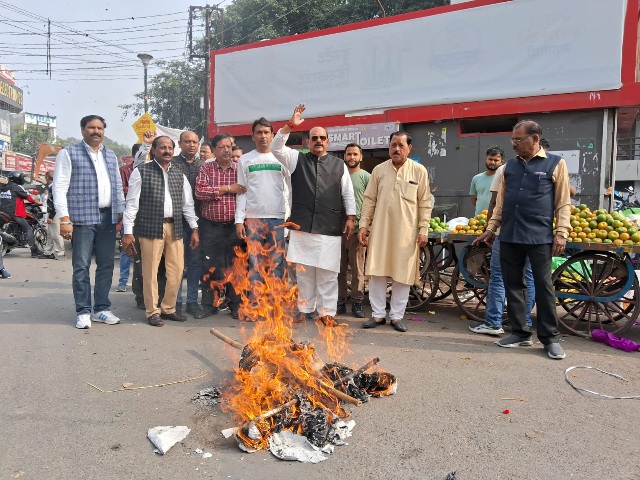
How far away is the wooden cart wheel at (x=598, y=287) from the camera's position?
5.04 m

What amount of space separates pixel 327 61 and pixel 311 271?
7466mm

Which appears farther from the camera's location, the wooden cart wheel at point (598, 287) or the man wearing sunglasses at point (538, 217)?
the wooden cart wheel at point (598, 287)

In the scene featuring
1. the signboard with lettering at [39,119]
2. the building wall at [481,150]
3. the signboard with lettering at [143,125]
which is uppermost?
the signboard with lettering at [39,119]

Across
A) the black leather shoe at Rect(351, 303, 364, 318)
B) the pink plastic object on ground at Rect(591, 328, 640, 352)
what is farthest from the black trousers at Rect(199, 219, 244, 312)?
the pink plastic object on ground at Rect(591, 328, 640, 352)

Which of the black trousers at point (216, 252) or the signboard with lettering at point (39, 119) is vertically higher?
the signboard with lettering at point (39, 119)

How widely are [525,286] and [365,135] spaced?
6839 mm

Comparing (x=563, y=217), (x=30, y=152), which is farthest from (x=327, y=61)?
(x=30, y=152)

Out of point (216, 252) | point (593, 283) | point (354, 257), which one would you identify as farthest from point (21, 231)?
point (593, 283)

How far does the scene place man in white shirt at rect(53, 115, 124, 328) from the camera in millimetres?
5301

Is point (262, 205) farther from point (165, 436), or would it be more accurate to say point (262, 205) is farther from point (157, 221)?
point (165, 436)

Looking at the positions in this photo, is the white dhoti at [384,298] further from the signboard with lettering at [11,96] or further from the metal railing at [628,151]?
the signboard with lettering at [11,96]

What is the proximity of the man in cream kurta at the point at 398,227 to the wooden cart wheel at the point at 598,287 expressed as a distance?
159 centimetres

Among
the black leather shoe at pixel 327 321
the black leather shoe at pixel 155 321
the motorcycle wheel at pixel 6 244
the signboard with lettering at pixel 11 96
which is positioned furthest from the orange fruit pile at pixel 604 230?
the signboard with lettering at pixel 11 96

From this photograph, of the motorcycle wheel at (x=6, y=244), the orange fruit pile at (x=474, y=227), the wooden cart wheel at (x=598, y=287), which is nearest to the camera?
the wooden cart wheel at (x=598, y=287)
